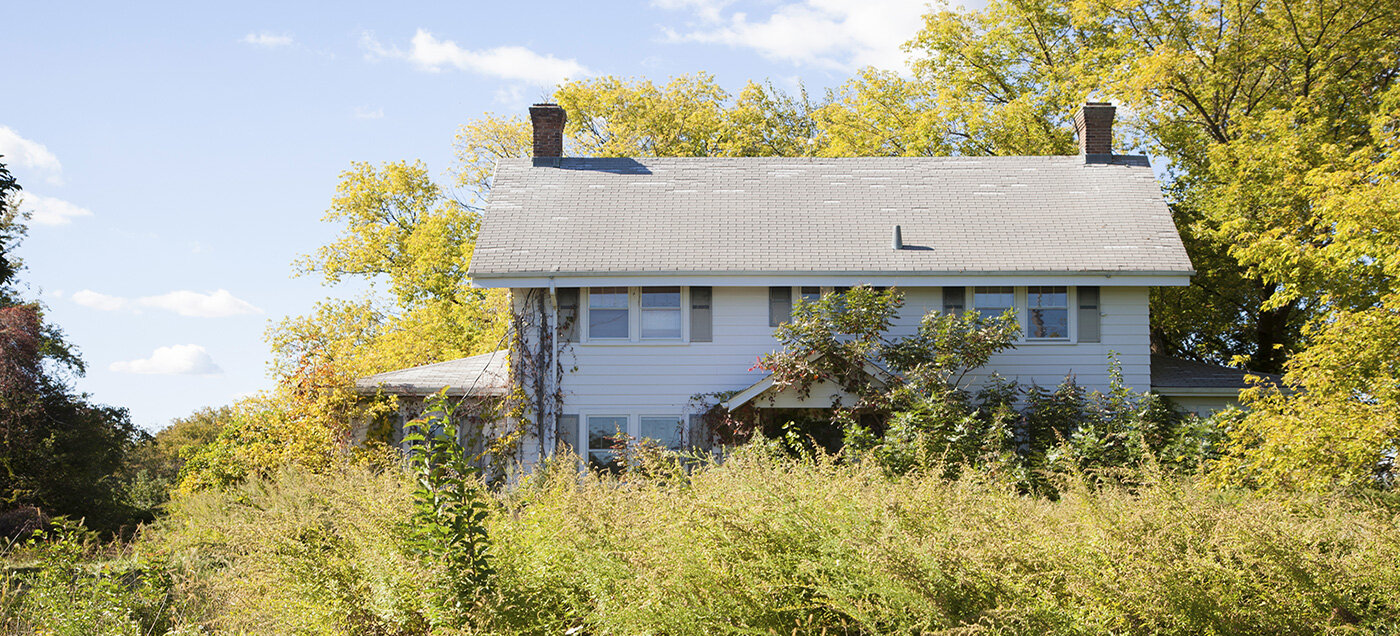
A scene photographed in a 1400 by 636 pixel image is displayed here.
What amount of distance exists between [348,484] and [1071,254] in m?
12.8

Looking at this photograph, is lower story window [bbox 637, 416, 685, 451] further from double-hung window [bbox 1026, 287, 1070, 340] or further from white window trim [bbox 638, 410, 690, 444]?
double-hung window [bbox 1026, 287, 1070, 340]

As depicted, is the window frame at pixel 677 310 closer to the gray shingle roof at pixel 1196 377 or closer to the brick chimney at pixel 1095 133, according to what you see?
the gray shingle roof at pixel 1196 377

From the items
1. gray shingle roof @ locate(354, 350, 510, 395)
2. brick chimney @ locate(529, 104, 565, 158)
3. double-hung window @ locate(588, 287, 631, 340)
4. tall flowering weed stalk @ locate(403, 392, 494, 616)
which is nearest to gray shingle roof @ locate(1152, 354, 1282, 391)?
double-hung window @ locate(588, 287, 631, 340)

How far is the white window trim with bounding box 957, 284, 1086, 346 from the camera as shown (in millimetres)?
17375

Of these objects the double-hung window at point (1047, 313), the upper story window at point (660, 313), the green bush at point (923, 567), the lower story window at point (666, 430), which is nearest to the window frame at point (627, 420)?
the lower story window at point (666, 430)

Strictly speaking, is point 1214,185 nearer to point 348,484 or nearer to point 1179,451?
point 1179,451

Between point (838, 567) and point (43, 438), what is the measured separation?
19.7 metres

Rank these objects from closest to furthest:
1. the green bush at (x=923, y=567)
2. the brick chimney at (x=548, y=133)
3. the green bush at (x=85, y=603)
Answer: the green bush at (x=923, y=567) → the green bush at (x=85, y=603) → the brick chimney at (x=548, y=133)

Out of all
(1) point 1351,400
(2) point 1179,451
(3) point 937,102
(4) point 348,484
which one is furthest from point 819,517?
(3) point 937,102

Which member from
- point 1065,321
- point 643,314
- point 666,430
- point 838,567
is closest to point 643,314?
point 643,314

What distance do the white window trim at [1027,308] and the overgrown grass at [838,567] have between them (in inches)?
372

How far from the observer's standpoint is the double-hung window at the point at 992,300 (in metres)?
17.6

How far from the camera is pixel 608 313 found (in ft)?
57.3

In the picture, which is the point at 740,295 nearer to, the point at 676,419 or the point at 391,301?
the point at 676,419
